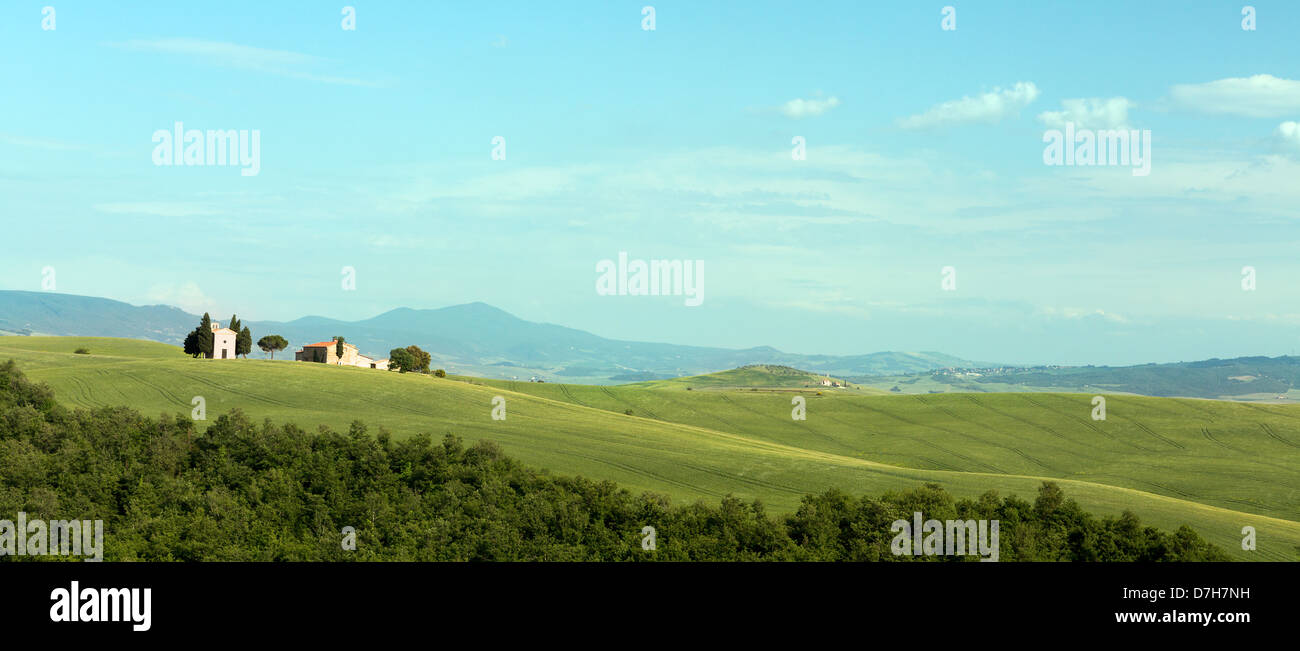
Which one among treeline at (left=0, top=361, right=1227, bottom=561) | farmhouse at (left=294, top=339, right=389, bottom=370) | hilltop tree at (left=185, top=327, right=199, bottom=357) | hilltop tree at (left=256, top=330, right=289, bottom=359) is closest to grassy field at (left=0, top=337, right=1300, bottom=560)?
treeline at (left=0, top=361, right=1227, bottom=561)

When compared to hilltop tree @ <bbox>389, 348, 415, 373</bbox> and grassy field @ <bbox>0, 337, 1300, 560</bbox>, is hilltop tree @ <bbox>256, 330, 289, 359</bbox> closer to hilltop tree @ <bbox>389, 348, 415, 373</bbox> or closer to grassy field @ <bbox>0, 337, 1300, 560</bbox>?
hilltop tree @ <bbox>389, 348, 415, 373</bbox>

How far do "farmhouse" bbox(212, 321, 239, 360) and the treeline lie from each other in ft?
270

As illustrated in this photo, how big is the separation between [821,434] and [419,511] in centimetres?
8052

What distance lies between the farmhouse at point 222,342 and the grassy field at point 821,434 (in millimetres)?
16939

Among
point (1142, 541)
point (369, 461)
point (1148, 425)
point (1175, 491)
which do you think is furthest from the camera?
point (1148, 425)

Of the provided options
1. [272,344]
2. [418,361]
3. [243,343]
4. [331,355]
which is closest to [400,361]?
[418,361]

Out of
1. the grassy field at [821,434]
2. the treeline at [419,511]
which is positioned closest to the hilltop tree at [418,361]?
the grassy field at [821,434]

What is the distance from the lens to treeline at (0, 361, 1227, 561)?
169ft

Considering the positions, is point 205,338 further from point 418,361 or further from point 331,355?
point 418,361

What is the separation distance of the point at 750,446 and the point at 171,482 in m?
57.4

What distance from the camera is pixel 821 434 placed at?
5113 inches
